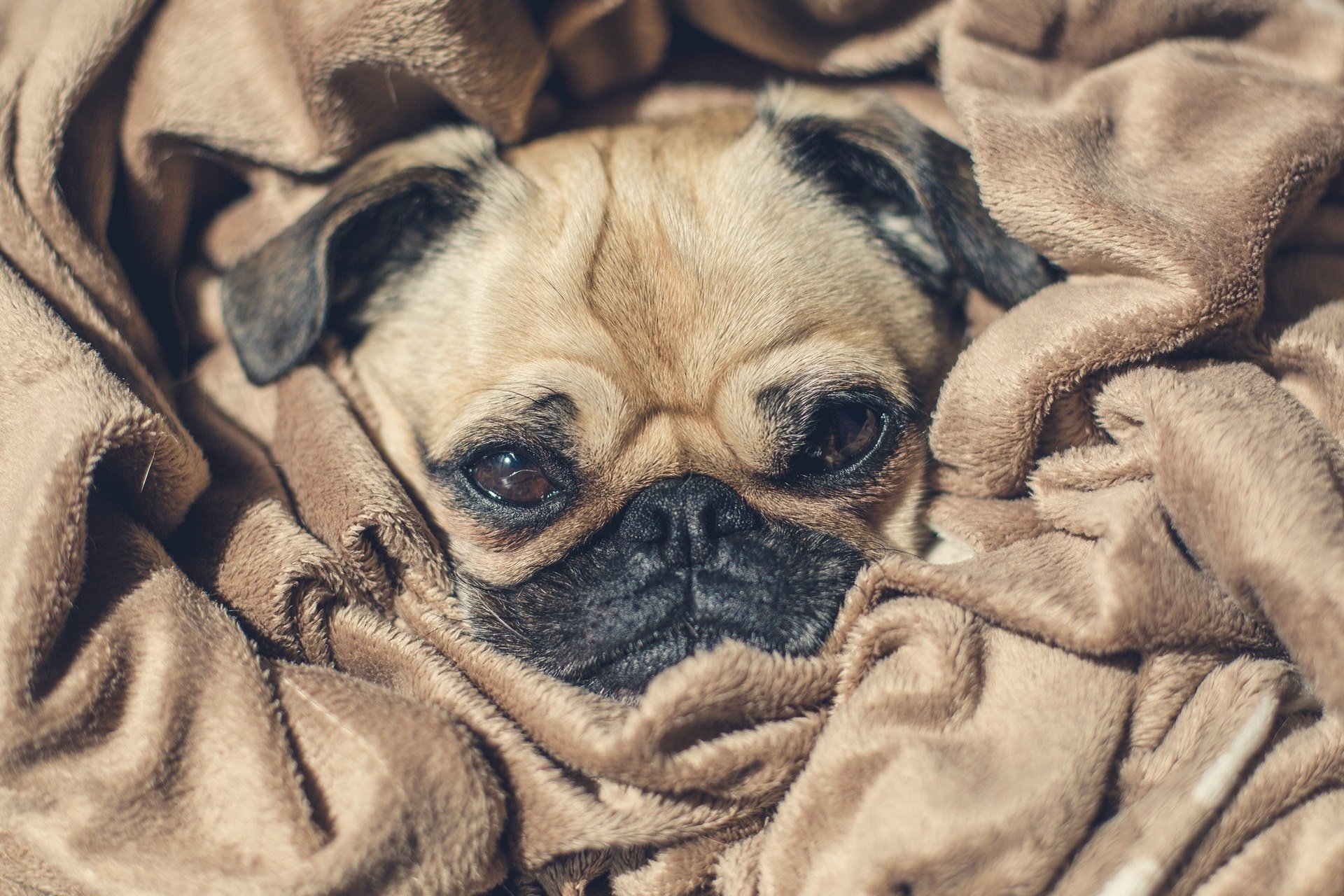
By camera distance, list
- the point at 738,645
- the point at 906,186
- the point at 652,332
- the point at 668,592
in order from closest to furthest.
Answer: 1. the point at 738,645
2. the point at 668,592
3. the point at 652,332
4. the point at 906,186

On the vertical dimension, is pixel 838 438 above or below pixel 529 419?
below

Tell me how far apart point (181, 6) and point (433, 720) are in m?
1.32

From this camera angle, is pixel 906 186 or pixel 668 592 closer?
pixel 668 592

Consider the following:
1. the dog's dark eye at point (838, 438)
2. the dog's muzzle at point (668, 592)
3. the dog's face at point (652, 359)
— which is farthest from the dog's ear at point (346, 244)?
the dog's dark eye at point (838, 438)

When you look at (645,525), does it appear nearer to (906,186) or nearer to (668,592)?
(668,592)

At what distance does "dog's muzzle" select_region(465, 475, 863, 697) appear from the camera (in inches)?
54.3

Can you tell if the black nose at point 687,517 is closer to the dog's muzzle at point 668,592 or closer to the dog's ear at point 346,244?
the dog's muzzle at point 668,592

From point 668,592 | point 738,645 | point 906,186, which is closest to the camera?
point 738,645

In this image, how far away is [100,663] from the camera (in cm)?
112

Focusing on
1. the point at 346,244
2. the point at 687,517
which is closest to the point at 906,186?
the point at 687,517

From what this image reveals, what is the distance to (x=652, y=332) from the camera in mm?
1515

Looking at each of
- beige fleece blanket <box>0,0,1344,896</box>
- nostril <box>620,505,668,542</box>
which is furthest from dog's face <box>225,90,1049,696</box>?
beige fleece blanket <box>0,0,1344,896</box>

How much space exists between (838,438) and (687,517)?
266mm

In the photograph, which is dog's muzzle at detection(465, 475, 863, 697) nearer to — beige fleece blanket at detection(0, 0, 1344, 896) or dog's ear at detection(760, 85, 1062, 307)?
beige fleece blanket at detection(0, 0, 1344, 896)
